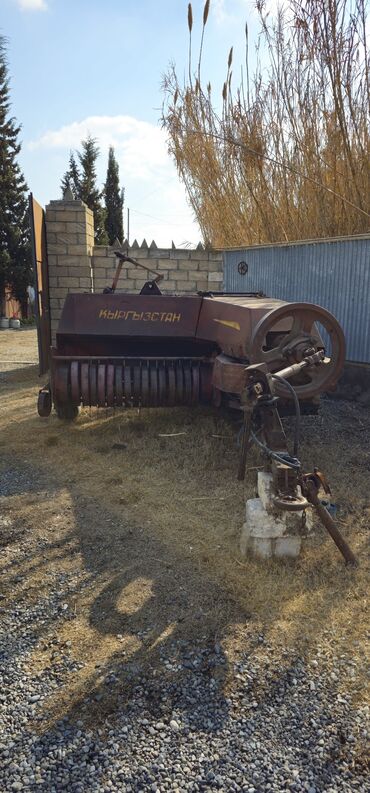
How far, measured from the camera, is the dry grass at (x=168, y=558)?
85.3 inches

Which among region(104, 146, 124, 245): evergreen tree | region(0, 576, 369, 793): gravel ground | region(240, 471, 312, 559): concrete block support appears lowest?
region(0, 576, 369, 793): gravel ground

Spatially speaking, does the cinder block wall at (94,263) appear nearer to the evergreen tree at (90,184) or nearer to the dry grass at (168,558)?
the dry grass at (168,558)

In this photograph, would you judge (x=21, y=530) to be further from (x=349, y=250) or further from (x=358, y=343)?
(x=349, y=250)

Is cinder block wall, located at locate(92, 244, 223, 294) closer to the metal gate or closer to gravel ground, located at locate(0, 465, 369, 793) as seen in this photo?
the metal gate

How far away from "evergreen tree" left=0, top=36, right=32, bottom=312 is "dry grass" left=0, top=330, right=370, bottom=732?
1832 centimetres

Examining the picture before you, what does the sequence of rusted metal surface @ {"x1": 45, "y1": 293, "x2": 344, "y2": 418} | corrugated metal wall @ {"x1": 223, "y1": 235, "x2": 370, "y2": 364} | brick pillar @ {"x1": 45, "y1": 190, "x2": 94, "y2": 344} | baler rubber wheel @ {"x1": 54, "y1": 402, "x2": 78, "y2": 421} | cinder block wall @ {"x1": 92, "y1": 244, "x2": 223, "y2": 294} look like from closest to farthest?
rusted metal surface @ {"x1": 45, "y1": 293, "x2": 344, "y2": 418}
baler rubber wheel @ {"x1": 54, "y1": 402, "x2": 78, "y2": 421}
corrugated metal wall @ {"x1": 223, "y1": 235, "x2": 370, "y2": 364}
brick pillar @ {"x1": 45, "y1": 190, "x2": 94, "y2": 344}
cinder block wall @ {"x1": 92, "y1": 244, "x2": 223, "y2": 294}

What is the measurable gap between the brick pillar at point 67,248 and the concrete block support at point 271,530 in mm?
5954

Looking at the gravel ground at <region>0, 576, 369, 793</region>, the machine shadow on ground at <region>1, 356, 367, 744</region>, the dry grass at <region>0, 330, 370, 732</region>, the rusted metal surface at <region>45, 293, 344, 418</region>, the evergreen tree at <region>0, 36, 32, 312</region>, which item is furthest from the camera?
the evergreen tree at <region>0, 36, 32, 312</region>

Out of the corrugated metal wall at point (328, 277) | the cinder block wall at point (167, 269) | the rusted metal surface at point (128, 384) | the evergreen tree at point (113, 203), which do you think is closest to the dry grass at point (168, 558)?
the rusted metal surface at point (128, 384)

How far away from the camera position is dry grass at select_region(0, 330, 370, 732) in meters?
2.17

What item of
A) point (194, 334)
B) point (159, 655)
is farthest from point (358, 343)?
point (159, 655)

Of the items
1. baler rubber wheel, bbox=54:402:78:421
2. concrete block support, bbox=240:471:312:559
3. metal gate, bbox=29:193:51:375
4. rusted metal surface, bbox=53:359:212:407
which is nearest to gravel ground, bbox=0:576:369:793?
concrete block support, bbox=240:471:312:559

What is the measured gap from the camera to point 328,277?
20.3 feet

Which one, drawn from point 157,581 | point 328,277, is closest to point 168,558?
point 157,581
